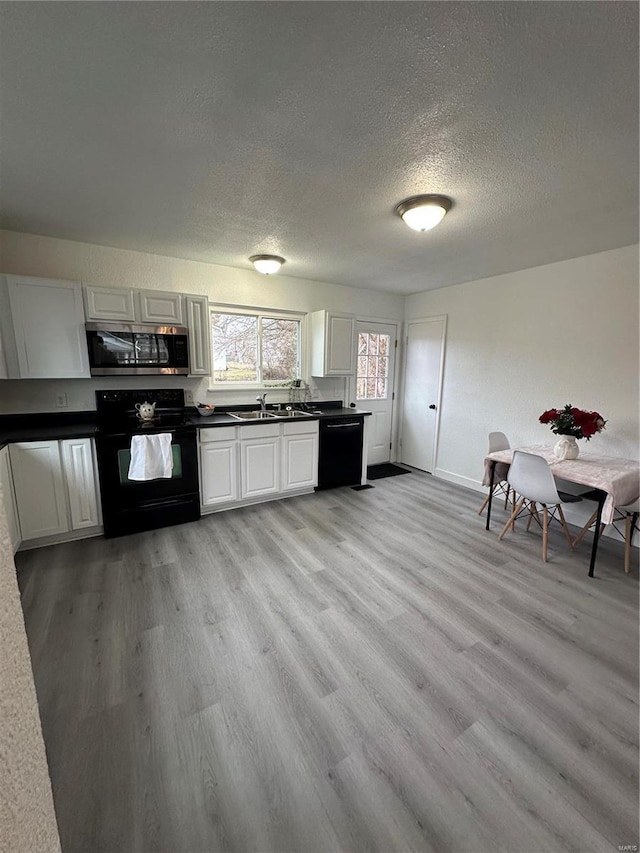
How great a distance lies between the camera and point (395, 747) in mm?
1418

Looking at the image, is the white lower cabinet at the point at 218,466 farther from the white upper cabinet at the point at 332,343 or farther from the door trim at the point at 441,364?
the door trim at the point at 441,364

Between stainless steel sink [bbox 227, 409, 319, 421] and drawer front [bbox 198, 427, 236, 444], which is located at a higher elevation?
stainless steel sink [bbox 227, 409, 319, 421]

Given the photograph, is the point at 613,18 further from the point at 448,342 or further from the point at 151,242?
the point at 448,342

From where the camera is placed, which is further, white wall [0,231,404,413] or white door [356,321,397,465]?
white door [356,321,397,465]

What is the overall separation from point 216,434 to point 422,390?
2.93m

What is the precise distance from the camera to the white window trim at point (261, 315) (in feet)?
12.8

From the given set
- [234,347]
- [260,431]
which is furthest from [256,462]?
[234,347]

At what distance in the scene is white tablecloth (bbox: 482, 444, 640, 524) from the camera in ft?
8.09

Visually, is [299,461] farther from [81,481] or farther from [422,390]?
[422,390]

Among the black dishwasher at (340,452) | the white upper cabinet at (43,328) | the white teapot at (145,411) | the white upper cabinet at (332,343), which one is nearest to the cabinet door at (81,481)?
the white teapot at (145,411)

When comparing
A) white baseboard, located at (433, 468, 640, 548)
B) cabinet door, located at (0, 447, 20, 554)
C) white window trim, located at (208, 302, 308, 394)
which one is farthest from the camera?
white window trim, located at (208, 302, 308, 394)

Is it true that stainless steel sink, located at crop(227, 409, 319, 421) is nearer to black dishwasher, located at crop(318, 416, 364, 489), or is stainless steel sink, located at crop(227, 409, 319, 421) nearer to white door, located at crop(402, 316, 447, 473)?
black dishwasher, located at crop(318, 416, 364, 489)

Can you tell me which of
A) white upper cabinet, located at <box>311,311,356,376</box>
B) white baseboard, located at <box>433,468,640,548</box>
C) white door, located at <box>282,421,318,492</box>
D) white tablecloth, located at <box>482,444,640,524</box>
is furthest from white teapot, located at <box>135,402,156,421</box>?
white baseboard, located at <box>433,468,640,548</box>

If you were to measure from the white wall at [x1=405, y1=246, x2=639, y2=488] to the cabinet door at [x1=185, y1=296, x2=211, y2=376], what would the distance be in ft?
9.54
